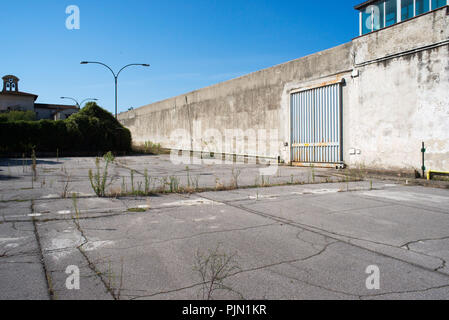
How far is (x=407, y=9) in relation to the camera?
13.1 meters

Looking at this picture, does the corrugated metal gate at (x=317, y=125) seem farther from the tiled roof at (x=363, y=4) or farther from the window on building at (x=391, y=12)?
the tiled roof at (x=363, y=4)

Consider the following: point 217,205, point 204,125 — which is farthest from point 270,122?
point 217,205

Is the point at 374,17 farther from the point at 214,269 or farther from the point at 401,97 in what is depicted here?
the point at 214,269

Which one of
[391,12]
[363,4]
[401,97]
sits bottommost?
[401,97]

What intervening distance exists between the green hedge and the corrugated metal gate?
14.4 meters

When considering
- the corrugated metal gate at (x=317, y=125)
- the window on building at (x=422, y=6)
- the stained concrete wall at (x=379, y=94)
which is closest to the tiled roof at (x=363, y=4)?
the window on building at (x=422, y=6)

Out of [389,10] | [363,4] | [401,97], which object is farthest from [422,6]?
[401,97]

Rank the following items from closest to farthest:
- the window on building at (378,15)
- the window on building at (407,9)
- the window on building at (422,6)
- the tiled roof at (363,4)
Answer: the window on building at (422,6) < the window on building at (407,9) < the window on building at (378,15) < the tiled roof at (363,4)

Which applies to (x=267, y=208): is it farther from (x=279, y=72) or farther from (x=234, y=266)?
(x=279, y=72)

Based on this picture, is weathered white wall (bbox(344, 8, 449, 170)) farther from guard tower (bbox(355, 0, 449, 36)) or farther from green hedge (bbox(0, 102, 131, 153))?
green hedge (bbox(0, 102, 131, 153))

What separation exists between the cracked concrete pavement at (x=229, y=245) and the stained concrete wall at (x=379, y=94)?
3.96m

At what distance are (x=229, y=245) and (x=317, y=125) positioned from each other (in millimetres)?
10618

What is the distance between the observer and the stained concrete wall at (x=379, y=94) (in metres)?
9.31

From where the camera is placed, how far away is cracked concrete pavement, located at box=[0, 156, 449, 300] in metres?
2.63
